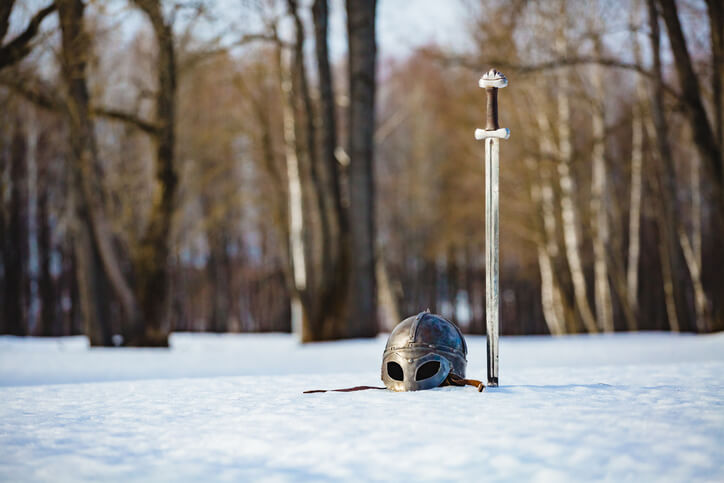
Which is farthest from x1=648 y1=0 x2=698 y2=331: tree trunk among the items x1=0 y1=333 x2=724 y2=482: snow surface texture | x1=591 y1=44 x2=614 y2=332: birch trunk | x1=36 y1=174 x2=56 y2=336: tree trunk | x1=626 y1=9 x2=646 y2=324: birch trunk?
x1=36 y1=174 x2=56 y2=336: tree trunk

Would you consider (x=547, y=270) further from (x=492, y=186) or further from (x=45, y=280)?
(x=492, y=186)

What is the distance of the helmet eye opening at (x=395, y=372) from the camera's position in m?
5.24

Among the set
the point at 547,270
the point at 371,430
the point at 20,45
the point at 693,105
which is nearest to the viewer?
the point at 371,430

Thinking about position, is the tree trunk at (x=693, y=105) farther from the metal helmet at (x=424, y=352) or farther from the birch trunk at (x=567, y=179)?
the metal helmet at (x=424, y=352)

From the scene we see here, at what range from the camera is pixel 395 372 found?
5309mm

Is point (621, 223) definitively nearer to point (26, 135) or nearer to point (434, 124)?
point (434, 124)

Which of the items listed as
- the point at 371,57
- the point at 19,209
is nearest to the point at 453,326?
the point at 371,57

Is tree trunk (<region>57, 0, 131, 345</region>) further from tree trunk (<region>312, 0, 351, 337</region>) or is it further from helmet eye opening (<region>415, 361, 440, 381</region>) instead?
helmet eye opening (<region>415, 361, 440, 381</region>)

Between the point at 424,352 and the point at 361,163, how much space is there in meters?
8.79

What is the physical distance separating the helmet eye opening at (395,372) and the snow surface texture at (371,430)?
0.29m

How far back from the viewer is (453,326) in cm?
513

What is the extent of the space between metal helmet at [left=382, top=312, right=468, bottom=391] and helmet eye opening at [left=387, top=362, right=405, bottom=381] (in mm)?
36

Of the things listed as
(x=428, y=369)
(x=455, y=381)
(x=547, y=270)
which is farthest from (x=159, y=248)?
(x=547, y=270)

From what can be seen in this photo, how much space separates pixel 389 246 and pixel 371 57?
2024cm
